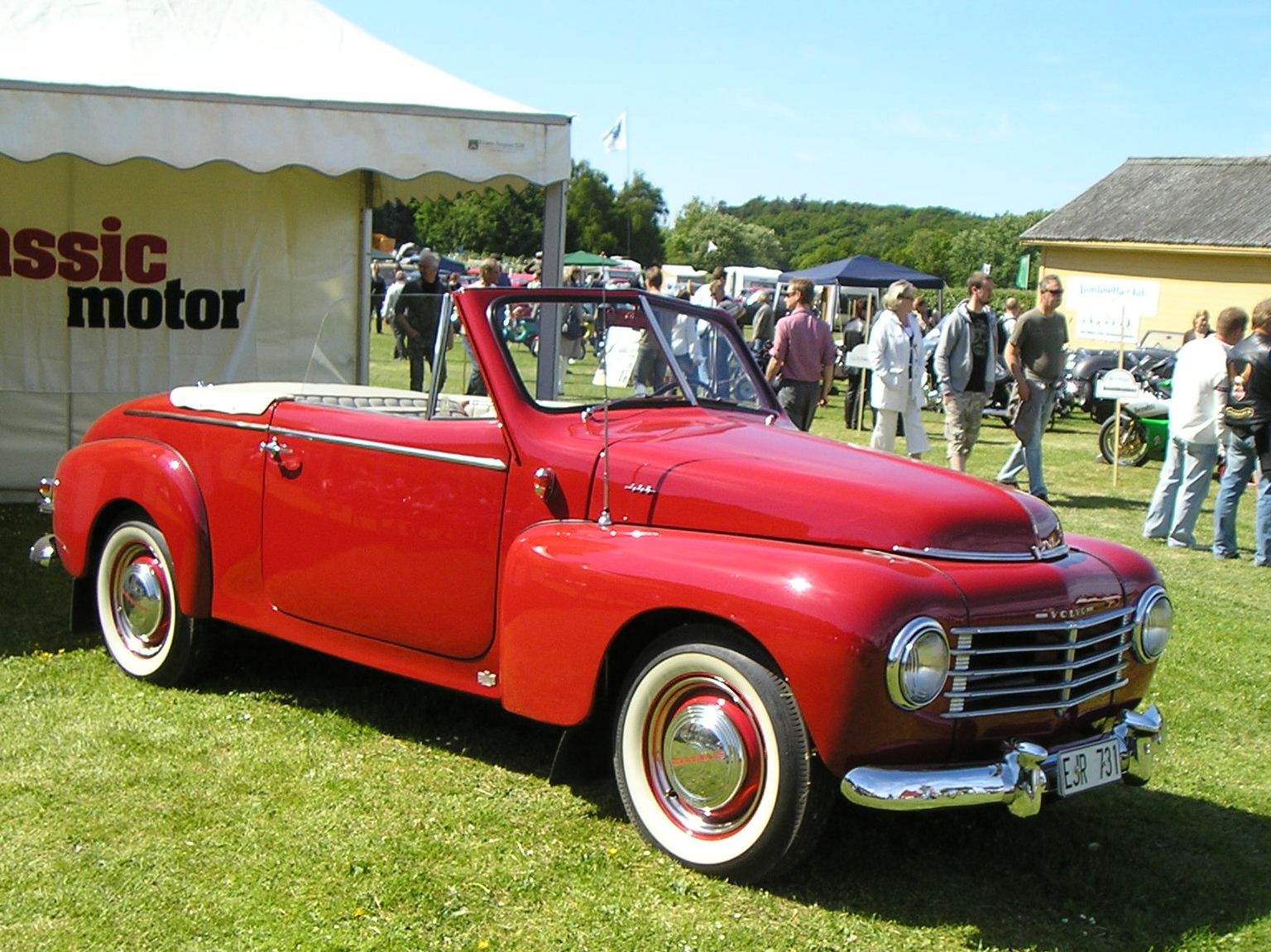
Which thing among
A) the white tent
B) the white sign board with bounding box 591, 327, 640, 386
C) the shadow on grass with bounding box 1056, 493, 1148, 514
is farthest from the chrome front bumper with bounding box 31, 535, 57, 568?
the shadow on grass with bounding box 1056, 493, 1148, 514

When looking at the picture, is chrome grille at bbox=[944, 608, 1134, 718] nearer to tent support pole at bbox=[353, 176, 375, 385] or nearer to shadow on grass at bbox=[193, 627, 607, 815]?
shadow on grass at bbox=[193, 627, 607, 815]

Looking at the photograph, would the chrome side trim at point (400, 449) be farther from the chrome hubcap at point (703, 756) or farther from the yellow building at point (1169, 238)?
the yellow building at point (1169, 238)

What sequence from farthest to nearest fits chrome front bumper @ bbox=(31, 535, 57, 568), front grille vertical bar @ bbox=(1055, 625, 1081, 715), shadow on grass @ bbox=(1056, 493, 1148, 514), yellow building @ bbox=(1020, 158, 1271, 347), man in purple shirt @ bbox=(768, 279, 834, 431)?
yellow building @ bbox=(1020, 158, 1271, 347) → shadow on grass @ bbox=(1056, 493, 1148, 514) → man in purple shirt @ bbox=(768, 279, 834, 431) → chrome front bumper @ bbox=(31, 535, 57, 568) → front grille vertical bar @ bbox=(1055, 625, 1081, 715)

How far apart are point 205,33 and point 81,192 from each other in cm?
170

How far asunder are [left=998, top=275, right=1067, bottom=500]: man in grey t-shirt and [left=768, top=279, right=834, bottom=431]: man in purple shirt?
5.25 feet

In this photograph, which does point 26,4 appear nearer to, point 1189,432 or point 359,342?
point 359,342

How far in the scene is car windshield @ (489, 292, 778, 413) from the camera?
466 cm

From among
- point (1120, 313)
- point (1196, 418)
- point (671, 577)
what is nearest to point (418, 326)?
point (671, 577)

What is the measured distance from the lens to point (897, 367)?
1067cm

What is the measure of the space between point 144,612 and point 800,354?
21.5 ft

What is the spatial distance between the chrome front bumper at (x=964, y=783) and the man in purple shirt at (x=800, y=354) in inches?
288

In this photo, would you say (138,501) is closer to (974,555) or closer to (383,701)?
(383,701)

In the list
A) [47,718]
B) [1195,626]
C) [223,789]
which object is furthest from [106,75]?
[1195,626]

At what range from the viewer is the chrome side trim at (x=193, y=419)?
203 inches
